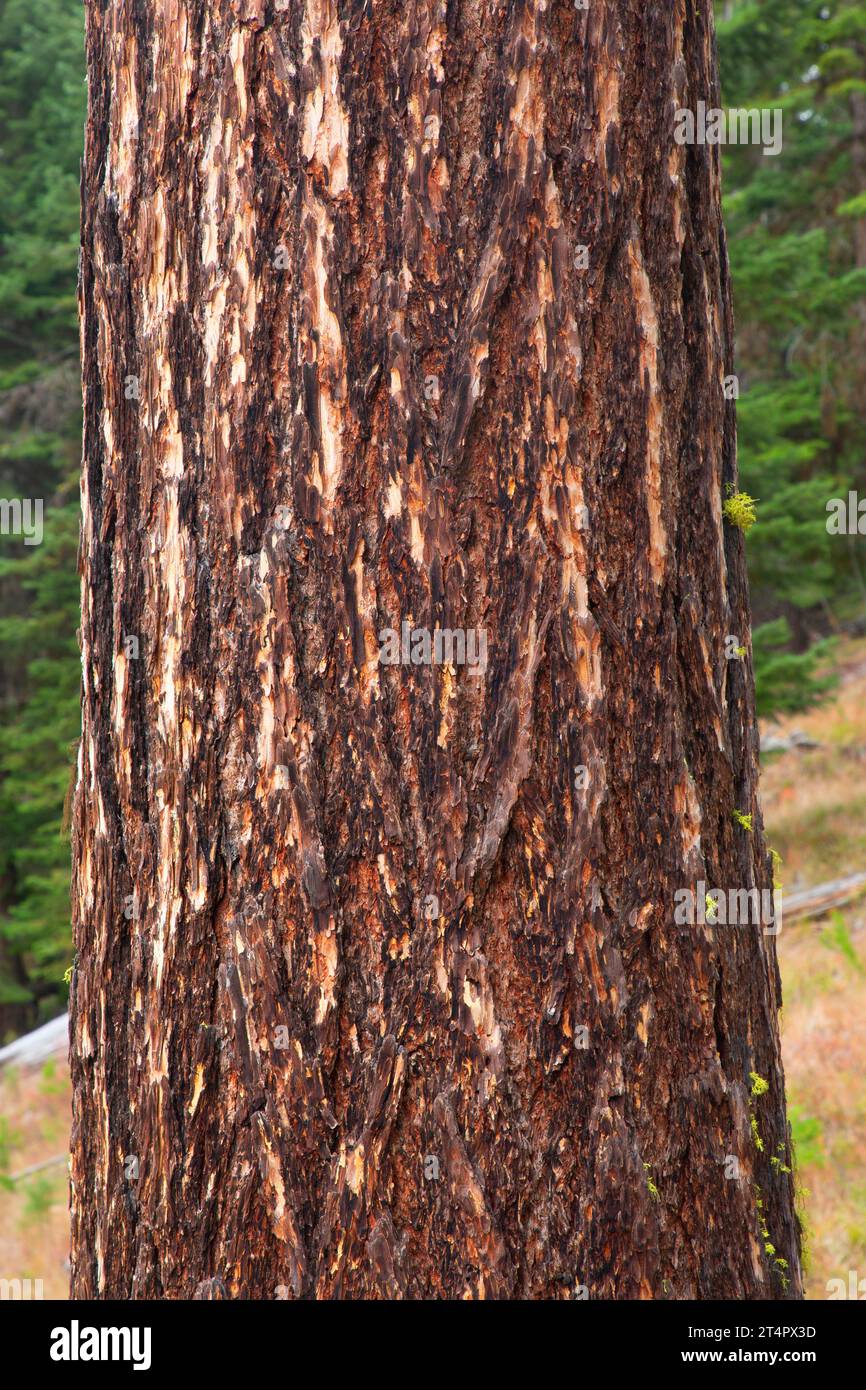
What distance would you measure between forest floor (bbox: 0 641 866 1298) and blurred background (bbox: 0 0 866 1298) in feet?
0.08

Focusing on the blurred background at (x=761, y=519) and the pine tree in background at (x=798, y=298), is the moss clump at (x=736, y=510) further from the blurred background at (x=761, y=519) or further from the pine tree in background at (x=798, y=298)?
the pine tree in background at (x=798, y=298)

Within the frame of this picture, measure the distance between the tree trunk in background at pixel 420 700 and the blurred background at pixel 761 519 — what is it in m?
4.22

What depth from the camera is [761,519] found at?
388 inches

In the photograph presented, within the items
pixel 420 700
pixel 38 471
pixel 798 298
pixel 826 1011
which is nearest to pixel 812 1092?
pixel 826 1011

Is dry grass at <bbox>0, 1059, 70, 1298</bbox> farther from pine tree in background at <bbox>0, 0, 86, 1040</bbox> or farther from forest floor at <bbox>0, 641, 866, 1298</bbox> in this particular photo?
pine tree in background at <bbox>0, 0, 86, 1040</bbox>

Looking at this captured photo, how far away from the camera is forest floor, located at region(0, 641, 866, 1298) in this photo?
173 inches

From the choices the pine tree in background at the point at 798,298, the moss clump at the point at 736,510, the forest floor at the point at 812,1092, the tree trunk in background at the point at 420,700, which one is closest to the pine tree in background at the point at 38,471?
the forest floor at the point at 812,1092

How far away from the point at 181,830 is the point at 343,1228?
0.60 metres

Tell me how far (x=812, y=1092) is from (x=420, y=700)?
4636mm

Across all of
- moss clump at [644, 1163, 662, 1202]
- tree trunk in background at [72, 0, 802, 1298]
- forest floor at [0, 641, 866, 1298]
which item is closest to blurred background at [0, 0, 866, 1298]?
forest floor at [0, 641, 866, 1298]

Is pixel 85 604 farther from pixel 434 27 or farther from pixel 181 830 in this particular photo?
pixel 434 27

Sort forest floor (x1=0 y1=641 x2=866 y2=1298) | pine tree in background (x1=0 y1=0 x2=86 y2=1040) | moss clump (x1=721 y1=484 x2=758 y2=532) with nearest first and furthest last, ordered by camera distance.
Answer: moss clump (x1=721 y1=484 x2=758 y2=532) → forest floor (x1=0 y1=641 x2=866 y2=1298) → pine tree in background (x1=0 y1=0 x2=86 y2=1040)

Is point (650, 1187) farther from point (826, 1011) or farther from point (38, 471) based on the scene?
point (38, 471)

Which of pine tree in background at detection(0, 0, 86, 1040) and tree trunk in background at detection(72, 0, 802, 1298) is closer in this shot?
tree trunk in background at detection(72, 0, 802, 1298)
